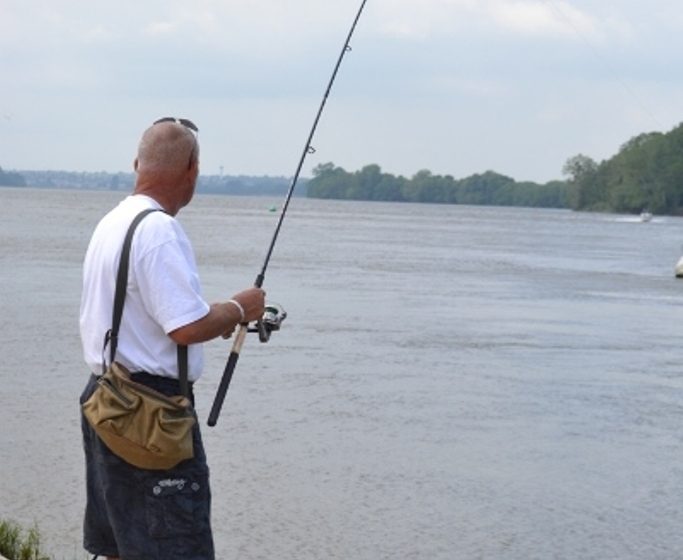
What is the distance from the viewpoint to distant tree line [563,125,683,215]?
502 ft

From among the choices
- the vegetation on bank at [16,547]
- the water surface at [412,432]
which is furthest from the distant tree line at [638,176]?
the vegetation on bank at [16,547]

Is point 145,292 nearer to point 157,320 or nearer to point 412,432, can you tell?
point 157,320

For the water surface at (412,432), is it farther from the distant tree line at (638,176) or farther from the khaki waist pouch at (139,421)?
the distant tree line at (638,176)

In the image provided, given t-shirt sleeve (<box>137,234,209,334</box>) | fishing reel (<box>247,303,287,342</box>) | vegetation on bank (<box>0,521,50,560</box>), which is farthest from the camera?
vegetation on bank (<box>0,521,50,560</box>)

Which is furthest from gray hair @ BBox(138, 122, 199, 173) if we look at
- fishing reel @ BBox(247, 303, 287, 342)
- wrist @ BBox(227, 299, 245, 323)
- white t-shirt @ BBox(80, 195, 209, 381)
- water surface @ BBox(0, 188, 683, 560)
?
water surface @ BBox(0, 188, 683, 560)

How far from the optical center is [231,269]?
Answer: 38281 millimetres

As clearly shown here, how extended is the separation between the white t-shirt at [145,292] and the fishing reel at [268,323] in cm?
54

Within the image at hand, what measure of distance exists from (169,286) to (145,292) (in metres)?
0.08

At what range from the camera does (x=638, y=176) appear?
15600cm

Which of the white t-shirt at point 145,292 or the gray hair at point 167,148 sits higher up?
the gray hair at point 167,148

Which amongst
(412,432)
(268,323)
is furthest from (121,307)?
(412,432)

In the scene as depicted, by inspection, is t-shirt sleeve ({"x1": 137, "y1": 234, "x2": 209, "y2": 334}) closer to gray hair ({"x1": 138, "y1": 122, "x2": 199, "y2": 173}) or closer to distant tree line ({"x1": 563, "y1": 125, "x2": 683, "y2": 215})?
gray hair ({"x1": 138, "y1": 122, "x2": 199, "y2": 173})

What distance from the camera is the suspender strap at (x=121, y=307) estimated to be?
439 cm

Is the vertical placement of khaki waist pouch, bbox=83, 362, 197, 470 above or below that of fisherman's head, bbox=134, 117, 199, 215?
below
